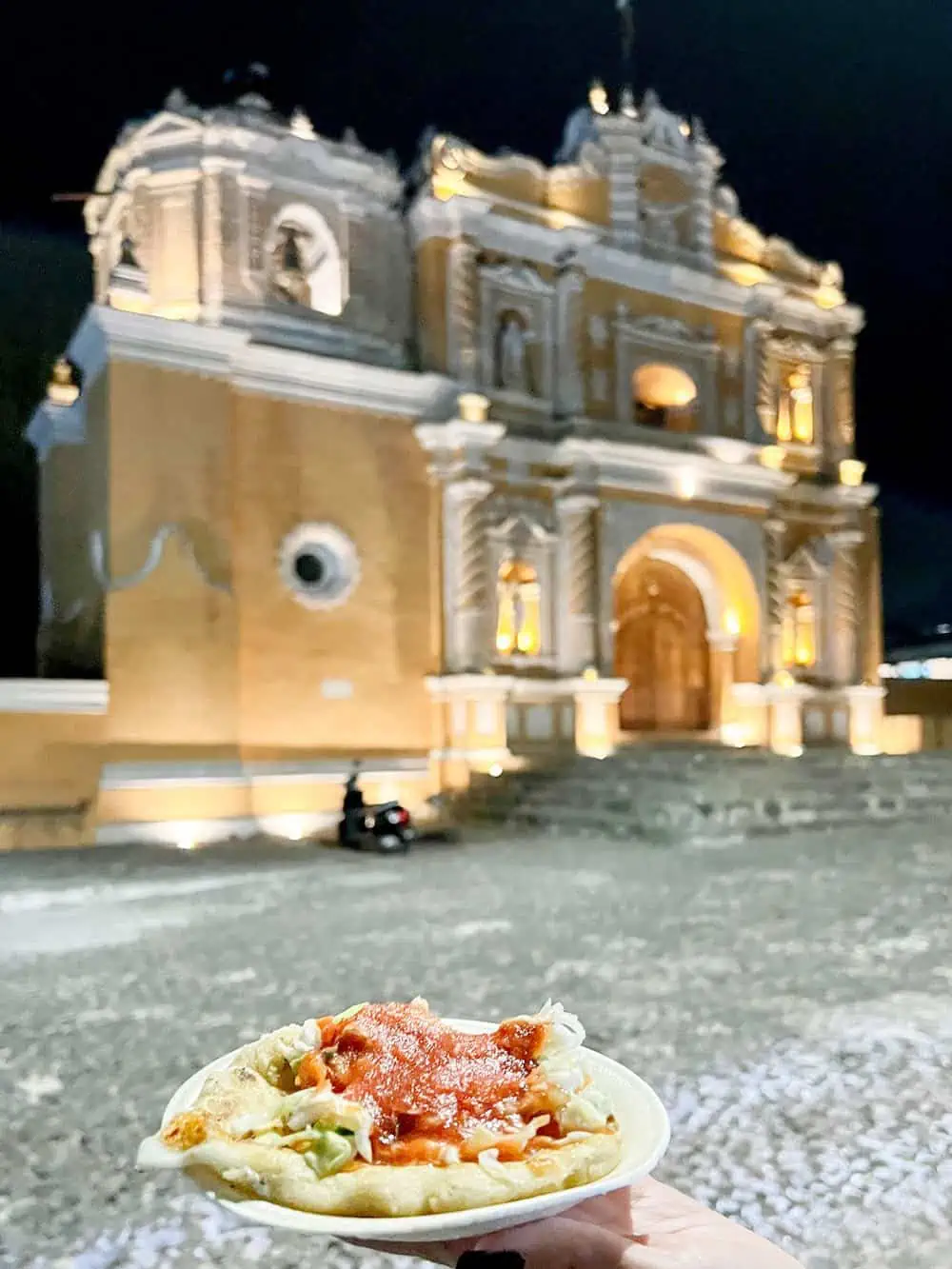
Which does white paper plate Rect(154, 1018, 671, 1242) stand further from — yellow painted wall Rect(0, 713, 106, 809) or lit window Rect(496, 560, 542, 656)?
lit window Rect(496, 560, 542, 656)

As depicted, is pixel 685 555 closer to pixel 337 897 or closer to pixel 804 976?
pixel 337 897

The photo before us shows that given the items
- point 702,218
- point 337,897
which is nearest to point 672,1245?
point 337,897

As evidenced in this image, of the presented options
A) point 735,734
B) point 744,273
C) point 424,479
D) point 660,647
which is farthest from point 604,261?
point 735,734

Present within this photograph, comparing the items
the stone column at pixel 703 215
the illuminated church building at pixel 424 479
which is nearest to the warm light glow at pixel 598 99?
the illuminated church building at pixel 424 479

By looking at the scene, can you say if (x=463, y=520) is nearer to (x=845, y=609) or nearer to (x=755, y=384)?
(x=755, y=384)

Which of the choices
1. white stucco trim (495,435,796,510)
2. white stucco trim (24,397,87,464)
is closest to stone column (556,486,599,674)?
white stucco trim (495,435,796,510)

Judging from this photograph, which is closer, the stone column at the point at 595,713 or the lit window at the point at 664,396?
the stone column at the point at 595,713

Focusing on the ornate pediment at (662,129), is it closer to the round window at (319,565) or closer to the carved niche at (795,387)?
the carved niche at (795,387)
